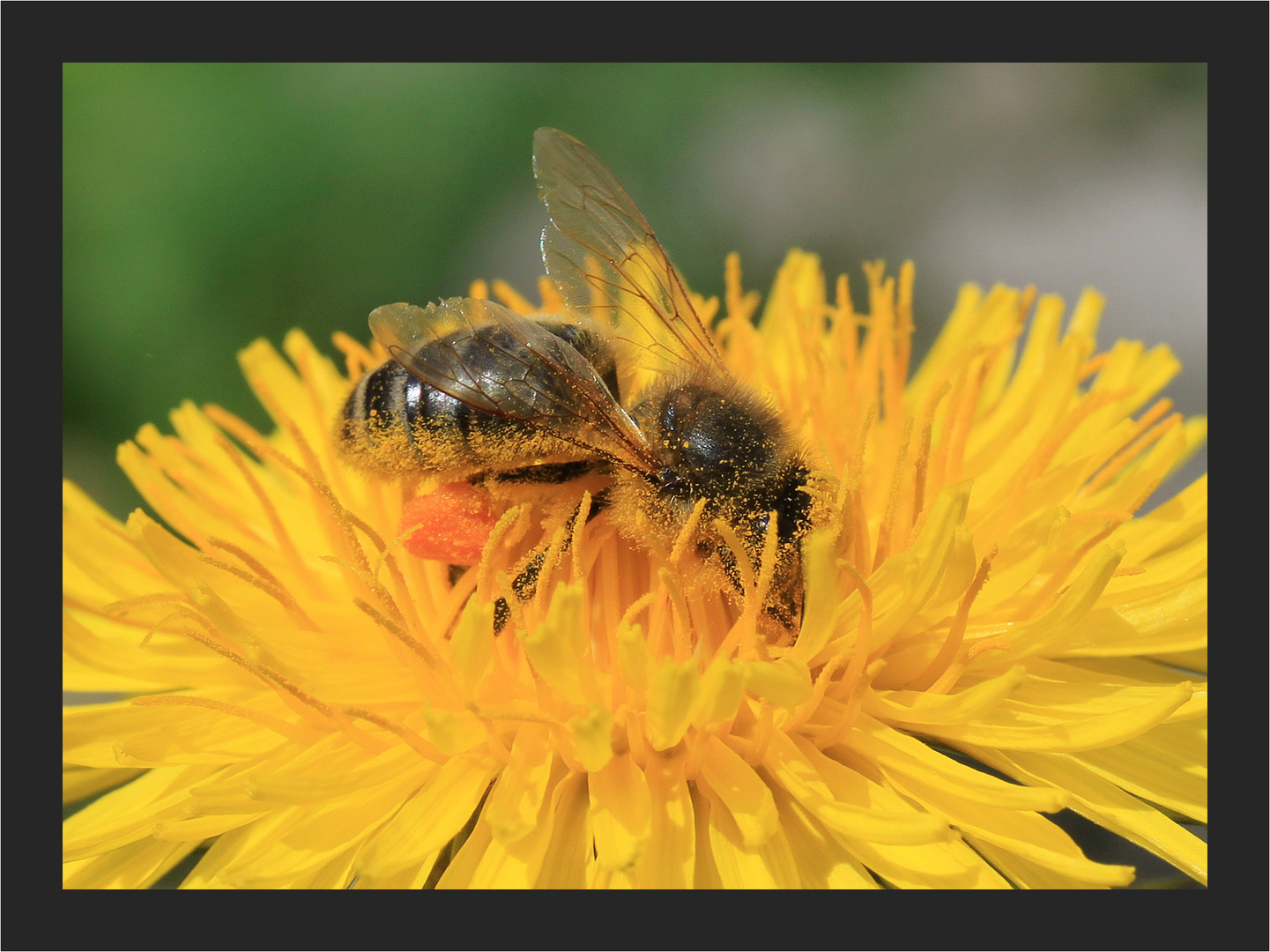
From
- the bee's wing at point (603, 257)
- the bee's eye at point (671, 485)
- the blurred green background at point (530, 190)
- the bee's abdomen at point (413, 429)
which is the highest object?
the blurred green background at point (530, 190)

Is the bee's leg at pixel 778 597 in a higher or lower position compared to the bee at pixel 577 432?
lower

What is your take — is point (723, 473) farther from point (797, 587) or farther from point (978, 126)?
point (978, 126)

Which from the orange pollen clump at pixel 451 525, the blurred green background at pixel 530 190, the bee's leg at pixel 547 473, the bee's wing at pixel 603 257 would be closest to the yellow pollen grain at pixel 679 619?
the bee's leg at pixel 547 473

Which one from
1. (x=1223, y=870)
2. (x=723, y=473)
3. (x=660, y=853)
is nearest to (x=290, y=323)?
(x=723, y=473)

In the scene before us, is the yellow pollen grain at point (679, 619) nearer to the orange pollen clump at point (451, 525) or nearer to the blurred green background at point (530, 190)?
the orange pollen clump at point (451, 525)

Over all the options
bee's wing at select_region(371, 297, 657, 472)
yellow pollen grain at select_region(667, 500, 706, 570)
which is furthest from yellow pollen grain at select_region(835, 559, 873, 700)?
bee's wing at select_region(371, 297, 657, 472)

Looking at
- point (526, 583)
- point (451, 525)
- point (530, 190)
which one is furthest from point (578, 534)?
point (530, 190)

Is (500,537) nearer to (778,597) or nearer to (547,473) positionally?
(547,473)
